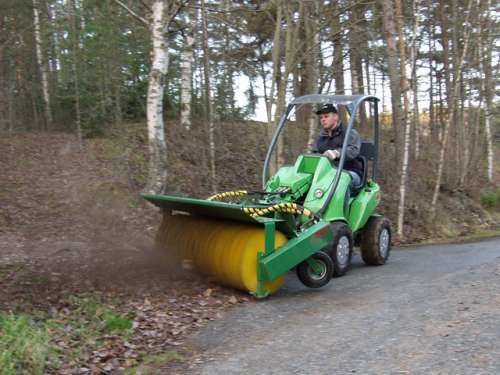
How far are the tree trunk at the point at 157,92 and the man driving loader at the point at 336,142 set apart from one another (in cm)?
417

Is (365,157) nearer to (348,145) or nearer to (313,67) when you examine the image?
(348,145)

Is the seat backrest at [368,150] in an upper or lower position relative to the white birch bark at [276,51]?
lower

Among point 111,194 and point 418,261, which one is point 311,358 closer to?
point 418,261

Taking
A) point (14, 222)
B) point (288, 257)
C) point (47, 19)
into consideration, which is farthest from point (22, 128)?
point (288, 257)

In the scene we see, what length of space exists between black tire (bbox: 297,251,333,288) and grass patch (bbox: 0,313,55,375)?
10.4 feet

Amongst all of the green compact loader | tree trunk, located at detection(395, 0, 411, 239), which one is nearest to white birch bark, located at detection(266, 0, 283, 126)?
tree trunk, located at detection(395, 0, 411, 239)

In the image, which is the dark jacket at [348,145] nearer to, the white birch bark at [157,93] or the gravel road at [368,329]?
the gravel road at [368,329]

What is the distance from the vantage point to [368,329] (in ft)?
17.7

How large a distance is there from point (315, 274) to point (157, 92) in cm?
582

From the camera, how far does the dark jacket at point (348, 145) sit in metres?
8.00

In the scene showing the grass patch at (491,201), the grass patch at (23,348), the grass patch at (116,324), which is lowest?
the grass patch at (491,201)

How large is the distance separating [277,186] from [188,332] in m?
2.87

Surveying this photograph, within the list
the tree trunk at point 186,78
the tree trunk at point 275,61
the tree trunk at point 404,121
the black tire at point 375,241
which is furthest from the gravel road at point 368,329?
the tree trunk at point 186,78

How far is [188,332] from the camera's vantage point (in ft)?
18.6
